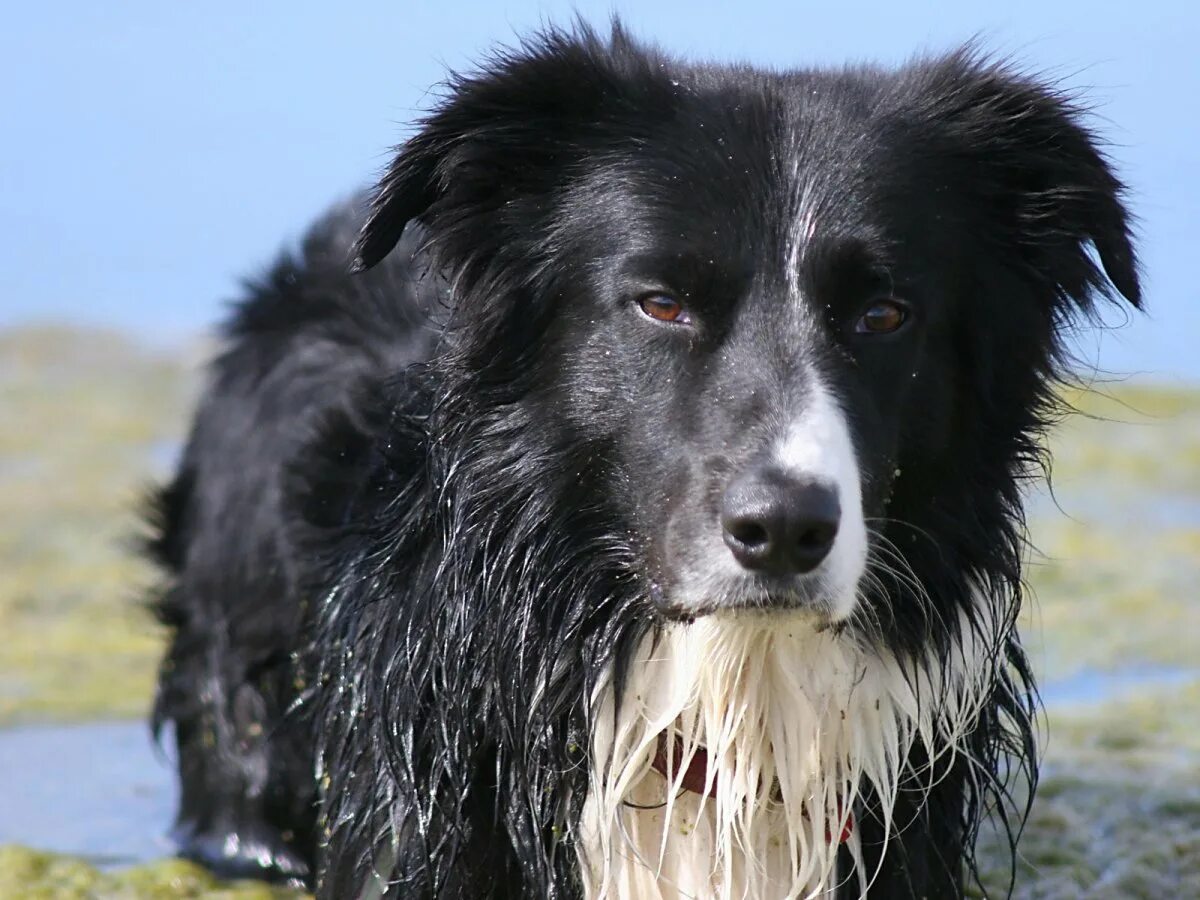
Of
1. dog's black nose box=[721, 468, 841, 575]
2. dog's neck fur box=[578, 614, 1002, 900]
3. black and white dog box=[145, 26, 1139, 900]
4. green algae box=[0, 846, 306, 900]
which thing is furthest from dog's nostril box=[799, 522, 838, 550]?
green algae box=[0, 846, 306, 900]

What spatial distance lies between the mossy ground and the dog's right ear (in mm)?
1391

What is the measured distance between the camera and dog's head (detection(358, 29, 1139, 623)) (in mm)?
3301

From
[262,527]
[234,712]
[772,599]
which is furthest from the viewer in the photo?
[234,712]

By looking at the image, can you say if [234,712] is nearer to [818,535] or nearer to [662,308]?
[662,308]

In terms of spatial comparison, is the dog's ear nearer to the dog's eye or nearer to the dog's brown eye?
the dog's eye

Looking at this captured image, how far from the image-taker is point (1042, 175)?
3865 mm

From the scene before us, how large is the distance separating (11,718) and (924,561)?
3.99 m

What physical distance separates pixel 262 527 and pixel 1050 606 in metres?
3.75

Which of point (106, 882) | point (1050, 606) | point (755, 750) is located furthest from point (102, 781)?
point (1050, 606)

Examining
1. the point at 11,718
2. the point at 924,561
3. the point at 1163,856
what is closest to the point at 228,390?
the point at 11,718

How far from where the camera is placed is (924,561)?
369 cm

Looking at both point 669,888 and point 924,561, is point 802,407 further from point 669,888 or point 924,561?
point 669,888

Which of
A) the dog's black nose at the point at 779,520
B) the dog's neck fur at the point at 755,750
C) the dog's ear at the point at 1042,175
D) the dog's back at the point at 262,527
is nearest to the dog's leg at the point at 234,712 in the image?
the dog's back at the point at 262,527

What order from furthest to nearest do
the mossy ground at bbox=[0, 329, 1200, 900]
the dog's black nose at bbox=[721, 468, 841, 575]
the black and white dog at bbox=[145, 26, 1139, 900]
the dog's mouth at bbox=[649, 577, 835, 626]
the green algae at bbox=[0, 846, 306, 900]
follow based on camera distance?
the mossy ground at bbox=[0, 329, 1200, 900] < the green algae at bbox=[0, 846, 306, 900] < the black and white dog at bbox=[145, 26, 1139, 900] < the dog's mouth at bbox=[649, 577, 835, 626] < the dog's black nose at bbox=[721, 468, 841, 575]
